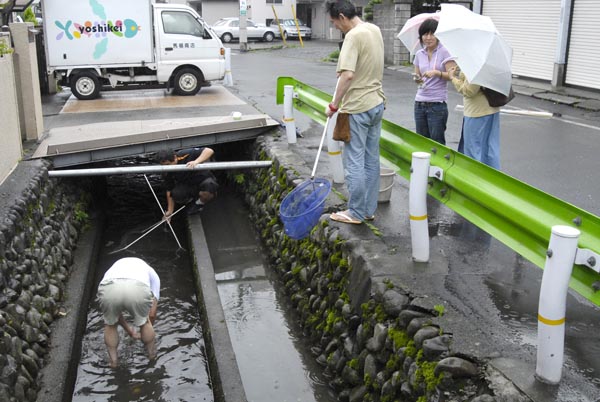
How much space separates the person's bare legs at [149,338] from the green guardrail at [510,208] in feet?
9.76

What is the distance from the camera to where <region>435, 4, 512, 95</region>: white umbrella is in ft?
Result: 19.0

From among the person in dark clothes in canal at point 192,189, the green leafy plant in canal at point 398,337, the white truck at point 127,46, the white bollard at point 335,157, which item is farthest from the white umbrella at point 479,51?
the white truck at point 127,46

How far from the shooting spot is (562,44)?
16641 millimetres

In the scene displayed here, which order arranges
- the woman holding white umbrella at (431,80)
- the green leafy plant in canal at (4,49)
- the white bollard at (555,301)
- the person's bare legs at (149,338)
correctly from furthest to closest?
the green leafy plant in canal at (4,49) < the woman holding white umbrella at (431,80) < the person's bare legs at (149,338) < the white bollard at (555,301)

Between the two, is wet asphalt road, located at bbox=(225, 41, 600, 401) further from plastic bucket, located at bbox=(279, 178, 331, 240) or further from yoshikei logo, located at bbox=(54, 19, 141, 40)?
yoshikei logo, located at bbox=(54, 19, 141, 40)

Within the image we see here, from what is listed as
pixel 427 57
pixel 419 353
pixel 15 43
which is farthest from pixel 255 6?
pixel 419 353

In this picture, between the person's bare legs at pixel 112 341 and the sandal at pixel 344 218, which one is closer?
the person's bare legs at pixel 112 341

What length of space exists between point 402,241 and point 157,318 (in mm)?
3154

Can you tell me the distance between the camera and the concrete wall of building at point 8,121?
312 inches

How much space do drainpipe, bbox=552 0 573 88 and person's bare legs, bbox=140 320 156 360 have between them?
1401 cm

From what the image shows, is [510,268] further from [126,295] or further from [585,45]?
[585,45]

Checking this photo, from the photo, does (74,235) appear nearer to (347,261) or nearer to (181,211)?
(181,211)

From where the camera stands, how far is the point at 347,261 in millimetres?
5852

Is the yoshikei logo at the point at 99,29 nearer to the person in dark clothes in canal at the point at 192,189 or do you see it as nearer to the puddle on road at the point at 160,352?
the person in dark clothes in canal at the point at 192,189
